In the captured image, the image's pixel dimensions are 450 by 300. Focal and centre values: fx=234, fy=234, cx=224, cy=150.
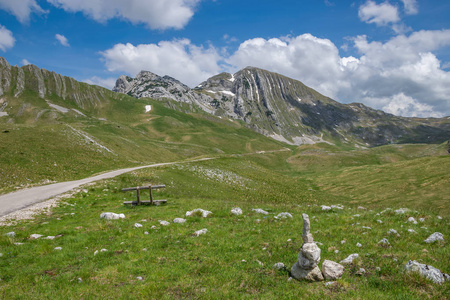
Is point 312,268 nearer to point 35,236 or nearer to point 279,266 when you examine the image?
point 279,266

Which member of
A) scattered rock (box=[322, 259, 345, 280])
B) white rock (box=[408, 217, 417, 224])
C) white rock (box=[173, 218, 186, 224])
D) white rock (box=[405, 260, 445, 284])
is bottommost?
white rock (box=[173, 218, 186, 224])

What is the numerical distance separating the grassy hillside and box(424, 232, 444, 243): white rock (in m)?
0.43

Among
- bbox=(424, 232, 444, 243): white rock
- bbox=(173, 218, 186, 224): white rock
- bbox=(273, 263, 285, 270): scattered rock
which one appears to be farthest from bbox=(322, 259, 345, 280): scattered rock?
bbox=(173, 218, 186, 224): white rock

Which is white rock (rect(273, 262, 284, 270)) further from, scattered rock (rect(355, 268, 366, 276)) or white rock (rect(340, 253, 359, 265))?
scattered rock (rect(355, 268, 366, 276))

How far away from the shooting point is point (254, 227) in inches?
651

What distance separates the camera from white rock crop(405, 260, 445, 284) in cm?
839

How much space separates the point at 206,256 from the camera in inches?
484

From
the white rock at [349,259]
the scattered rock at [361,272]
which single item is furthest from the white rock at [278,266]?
the scattered rock at [361,272]

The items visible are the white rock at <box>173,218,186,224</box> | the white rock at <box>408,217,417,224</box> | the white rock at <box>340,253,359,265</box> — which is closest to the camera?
the white rock at <box>340,253,359,265</box>

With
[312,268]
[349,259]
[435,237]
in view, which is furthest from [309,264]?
[435,237]

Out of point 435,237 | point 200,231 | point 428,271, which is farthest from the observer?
point 200,231

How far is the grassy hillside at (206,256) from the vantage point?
29.6 feet

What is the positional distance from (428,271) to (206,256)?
9.31 meters

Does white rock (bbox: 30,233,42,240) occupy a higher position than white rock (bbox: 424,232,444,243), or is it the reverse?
white rock (bbox: 424,232,444,243)
